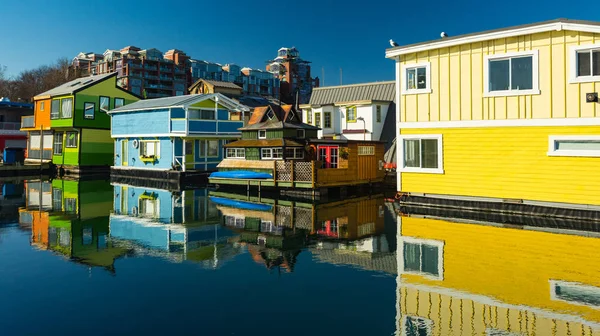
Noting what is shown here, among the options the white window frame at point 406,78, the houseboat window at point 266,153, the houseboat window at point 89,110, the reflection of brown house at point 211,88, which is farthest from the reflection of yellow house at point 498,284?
the reflection of brown house at point 211,88

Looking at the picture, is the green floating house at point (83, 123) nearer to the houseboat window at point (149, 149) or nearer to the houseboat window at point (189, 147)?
the houseboat window at point (149, 149)

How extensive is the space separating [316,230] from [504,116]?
28.0ft

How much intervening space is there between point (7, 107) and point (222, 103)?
37.0m

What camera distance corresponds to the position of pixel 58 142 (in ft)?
153

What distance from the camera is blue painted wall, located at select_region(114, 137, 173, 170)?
36031mm

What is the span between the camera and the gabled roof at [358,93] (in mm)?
41500

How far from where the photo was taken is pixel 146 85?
348 ft

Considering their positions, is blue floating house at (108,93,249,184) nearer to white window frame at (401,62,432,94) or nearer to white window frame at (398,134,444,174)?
white window frame at (398,134,444,174)

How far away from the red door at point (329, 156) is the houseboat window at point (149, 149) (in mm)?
15625

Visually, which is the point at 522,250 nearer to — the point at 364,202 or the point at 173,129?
the point at 364,202

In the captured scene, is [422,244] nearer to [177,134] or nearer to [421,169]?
[421,169]

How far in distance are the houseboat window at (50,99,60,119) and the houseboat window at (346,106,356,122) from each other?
27.7 metres

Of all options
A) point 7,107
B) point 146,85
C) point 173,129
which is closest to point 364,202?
point 173,129

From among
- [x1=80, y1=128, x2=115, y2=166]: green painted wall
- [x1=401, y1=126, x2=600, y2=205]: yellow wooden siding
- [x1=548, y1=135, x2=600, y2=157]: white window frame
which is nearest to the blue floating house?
[x1=80, y1=128, x2=115, y2=166]: green painted wall
